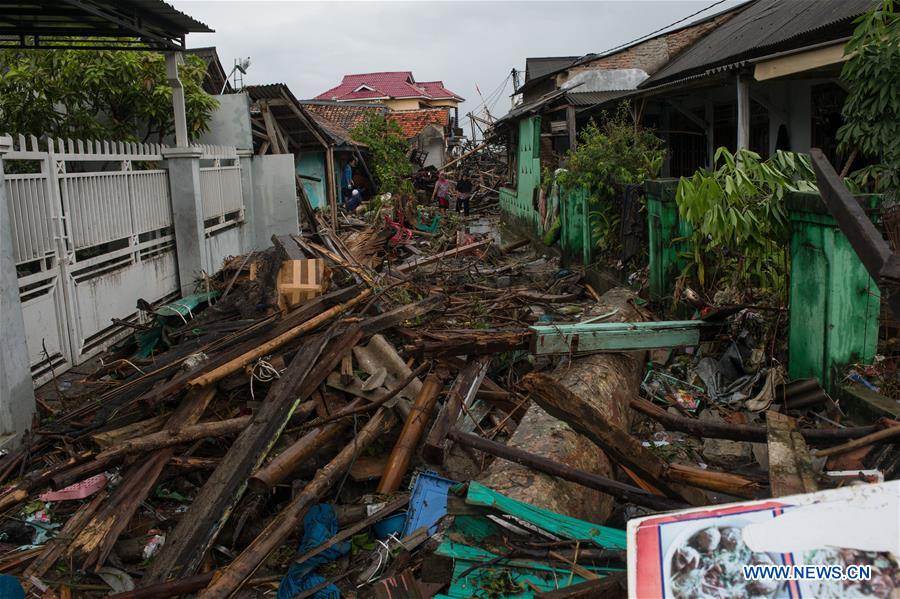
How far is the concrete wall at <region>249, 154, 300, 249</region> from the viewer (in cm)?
1551

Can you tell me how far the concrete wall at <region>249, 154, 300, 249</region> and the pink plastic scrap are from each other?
10.8 m

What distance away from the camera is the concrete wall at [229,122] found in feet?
46.0

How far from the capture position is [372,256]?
14586 millimetres

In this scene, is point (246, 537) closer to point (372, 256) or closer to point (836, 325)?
point (836, 325)

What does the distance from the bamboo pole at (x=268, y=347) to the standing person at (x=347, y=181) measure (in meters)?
20.9

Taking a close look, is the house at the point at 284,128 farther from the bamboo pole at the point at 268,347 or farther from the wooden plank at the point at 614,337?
the wooden plank at the point at 614,337

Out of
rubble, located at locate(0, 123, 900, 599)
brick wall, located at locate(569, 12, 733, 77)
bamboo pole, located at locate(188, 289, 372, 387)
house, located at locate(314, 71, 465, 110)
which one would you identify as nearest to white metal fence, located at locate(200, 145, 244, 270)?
rubble, located at locate(0, 123, 900, 599)

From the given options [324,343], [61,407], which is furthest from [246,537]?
[61,407]

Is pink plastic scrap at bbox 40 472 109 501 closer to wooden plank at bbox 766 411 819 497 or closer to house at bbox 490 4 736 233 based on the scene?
wooden plank at bbox 766 411 819 497

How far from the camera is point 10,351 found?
5.53 metres

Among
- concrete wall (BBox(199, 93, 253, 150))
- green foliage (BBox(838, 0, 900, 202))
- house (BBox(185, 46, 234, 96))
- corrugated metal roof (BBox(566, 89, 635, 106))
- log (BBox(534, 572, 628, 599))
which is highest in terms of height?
house (BBox(185, 46, 234, 96))

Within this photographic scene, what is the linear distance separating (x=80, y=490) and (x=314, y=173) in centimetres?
2041

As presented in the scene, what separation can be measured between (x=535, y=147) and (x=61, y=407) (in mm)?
15042

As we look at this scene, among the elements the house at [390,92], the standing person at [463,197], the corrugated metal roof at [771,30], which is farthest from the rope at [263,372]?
the house at [390,92]
